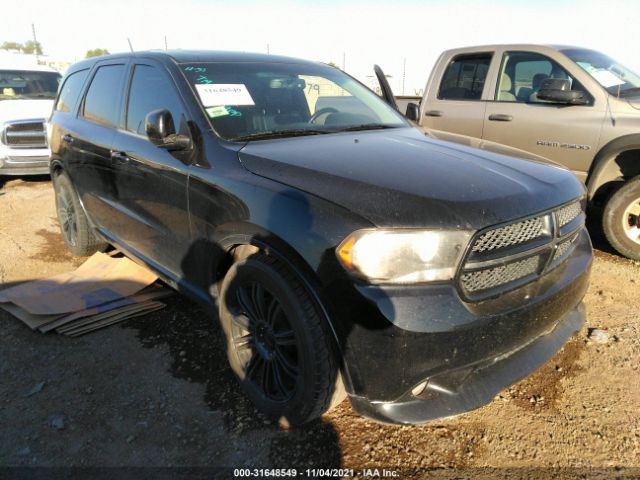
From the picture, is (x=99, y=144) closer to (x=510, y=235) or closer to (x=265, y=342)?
(x=265, y=342)

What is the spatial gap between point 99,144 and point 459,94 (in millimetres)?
3855

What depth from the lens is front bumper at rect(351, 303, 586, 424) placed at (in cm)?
188

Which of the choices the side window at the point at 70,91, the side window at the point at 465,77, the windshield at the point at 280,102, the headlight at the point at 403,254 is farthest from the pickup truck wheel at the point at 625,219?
the side window at the point at 70,91

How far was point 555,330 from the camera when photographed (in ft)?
7.75

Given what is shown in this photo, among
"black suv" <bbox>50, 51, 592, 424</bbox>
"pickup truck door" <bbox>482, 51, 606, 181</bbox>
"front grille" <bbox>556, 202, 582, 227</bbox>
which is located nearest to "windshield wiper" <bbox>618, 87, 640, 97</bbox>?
"pickup truck door" <bbox>482, 51, 606, 181</bbox>

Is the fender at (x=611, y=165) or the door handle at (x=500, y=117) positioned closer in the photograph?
the fender at (x=611, y=165)

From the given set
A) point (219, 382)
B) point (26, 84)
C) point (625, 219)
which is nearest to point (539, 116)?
point (625, 219)

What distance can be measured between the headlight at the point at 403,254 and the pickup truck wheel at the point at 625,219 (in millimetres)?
3260

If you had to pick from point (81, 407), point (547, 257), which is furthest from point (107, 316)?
point (547, 257)

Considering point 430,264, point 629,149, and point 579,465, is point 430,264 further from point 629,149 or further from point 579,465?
point 629,149

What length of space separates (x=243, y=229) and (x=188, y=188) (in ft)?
1.83

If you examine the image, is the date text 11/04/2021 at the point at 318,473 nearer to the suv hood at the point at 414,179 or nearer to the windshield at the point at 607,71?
the suv hood at the point at 414,179

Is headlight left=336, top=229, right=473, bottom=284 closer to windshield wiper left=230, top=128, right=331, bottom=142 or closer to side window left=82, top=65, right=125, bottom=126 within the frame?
windshield wiper left=230, top=128, right=331, bottom=142

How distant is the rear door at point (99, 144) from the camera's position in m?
3.51
